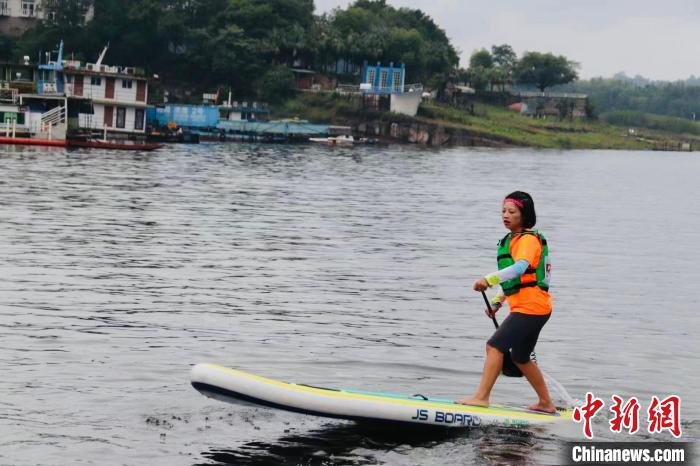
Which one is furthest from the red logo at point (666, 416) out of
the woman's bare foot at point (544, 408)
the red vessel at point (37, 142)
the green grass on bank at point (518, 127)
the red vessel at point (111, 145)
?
the green grass on bank at point (518, 127)

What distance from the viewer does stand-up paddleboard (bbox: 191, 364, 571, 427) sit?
1462 cm

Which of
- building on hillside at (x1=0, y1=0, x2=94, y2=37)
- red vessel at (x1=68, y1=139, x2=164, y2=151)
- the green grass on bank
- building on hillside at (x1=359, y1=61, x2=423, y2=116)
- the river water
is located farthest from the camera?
building on hillside at (x1=0, y1=0, x2=94, y2=37)

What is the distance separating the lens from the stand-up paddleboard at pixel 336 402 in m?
14.6

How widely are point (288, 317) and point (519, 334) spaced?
9937mm

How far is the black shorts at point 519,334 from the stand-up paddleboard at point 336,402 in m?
1.02

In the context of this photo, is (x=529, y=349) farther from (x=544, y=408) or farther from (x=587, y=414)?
(x=587, y=414)

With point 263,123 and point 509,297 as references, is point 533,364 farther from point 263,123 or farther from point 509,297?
point 263,123

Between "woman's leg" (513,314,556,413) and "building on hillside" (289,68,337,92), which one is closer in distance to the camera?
"woman's leg" (513,314,556,413)

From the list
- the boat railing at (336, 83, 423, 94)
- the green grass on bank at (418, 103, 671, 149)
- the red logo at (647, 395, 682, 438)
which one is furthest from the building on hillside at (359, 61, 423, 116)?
the red logo at (647, 395, 682, 438)

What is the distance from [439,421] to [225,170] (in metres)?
65.0

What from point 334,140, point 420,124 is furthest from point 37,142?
point 420,124

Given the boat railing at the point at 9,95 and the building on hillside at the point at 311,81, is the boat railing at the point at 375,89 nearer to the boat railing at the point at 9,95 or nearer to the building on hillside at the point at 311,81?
the building on hillside at the point at 311,81

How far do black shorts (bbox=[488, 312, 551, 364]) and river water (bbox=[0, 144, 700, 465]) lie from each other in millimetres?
1309

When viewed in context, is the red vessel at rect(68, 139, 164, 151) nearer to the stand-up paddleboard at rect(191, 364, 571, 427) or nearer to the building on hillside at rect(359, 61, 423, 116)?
the building on hillside at rect(359, 61, 423, 116)
